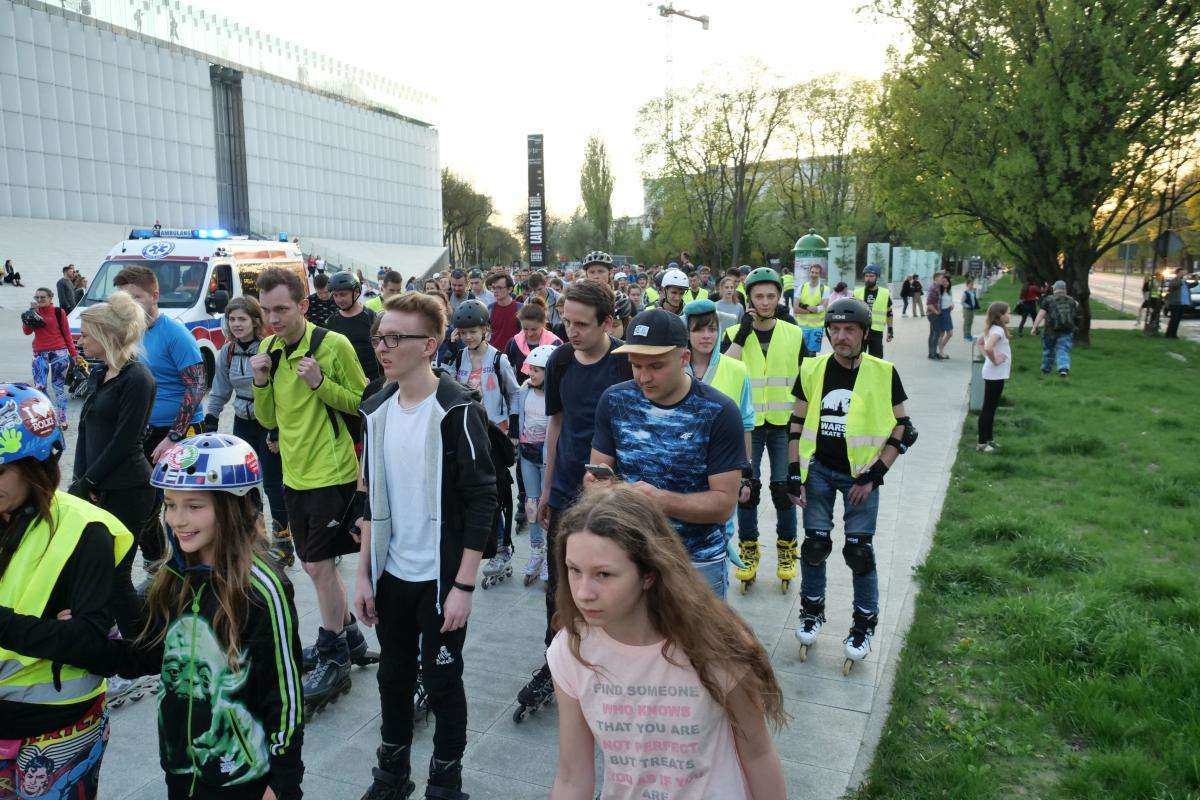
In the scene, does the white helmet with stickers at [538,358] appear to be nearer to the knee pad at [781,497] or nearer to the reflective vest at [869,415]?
the knee pad at [781,497]

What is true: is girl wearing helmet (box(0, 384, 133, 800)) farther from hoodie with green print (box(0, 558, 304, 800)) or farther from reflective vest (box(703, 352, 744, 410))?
reflective vest (box(703, 352, 744, 410))

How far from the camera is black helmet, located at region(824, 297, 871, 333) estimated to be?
15.4 feet

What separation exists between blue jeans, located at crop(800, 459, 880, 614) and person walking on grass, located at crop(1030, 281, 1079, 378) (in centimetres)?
1289

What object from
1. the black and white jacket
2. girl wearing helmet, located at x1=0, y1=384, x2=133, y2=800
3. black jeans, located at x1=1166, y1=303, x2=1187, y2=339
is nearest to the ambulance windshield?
the black and white jacket

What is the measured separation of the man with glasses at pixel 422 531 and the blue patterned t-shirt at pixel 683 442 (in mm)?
588

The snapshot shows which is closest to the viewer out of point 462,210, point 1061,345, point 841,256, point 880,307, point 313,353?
point 313,353

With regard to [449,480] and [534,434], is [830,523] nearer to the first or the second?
[534,434]

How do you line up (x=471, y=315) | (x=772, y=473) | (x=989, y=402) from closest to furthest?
(x=471, y=315) → (x=772, y=473) → (x=989, y=402)

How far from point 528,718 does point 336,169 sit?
68.3 m

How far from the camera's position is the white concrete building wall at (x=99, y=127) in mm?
41906

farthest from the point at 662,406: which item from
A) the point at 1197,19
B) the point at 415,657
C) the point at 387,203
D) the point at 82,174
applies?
the point at 387,203

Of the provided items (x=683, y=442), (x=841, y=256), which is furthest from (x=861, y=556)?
(x=841, y=256)

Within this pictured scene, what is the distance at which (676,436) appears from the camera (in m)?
3.36

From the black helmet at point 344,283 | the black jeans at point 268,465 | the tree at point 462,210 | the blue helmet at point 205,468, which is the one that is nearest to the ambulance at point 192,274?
the black helmet at point 344,283
